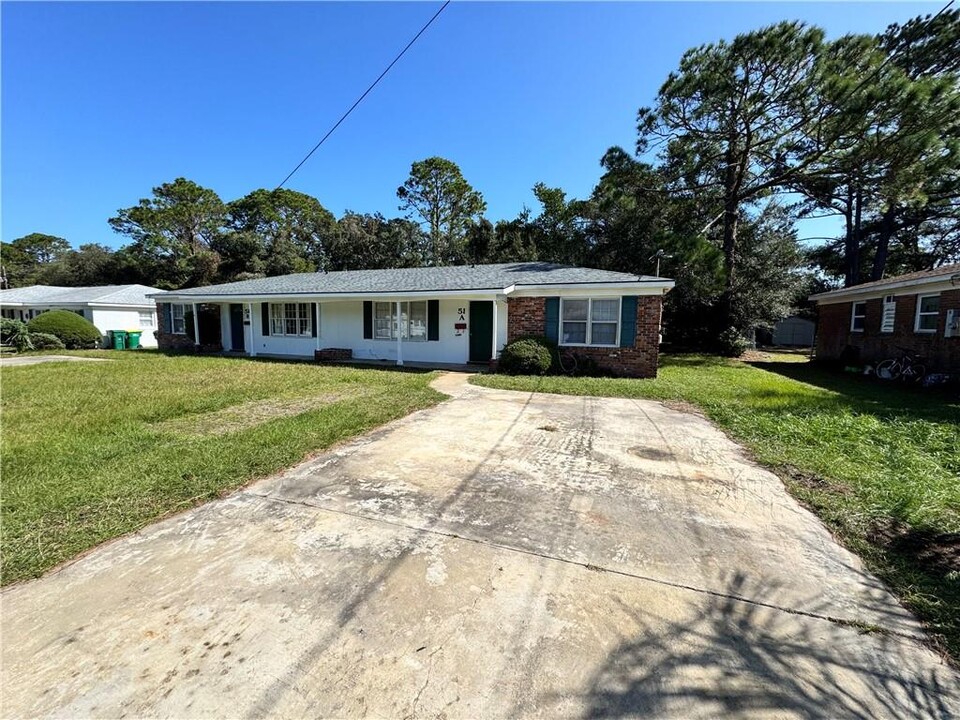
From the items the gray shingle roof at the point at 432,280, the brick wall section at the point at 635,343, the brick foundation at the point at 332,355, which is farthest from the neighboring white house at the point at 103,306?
the brick wall section at the point at 635,343

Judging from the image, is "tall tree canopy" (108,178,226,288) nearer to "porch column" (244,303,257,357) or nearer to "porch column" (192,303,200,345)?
"porch column" (192,303,200,345)

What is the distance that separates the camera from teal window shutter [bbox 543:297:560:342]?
12203 mm

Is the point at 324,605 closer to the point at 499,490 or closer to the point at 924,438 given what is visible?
the point at 499,490

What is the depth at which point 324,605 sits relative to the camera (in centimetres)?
235

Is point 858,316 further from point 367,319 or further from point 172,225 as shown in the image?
point 172,225

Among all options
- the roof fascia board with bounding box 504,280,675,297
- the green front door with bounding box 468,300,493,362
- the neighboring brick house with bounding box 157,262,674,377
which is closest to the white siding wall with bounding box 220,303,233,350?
the neighboring brick house with bounding box 157,262,674,377

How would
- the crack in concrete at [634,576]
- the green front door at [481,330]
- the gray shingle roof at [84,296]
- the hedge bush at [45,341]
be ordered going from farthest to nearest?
the gray shingle roof at [84,296], the hedge bush at [45,341], the green front door at [481,330], the crack in concrete at [634,576]

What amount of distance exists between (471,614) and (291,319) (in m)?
15.7

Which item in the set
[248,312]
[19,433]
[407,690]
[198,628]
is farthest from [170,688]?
[248,312]

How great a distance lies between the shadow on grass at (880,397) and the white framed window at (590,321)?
5.06 m

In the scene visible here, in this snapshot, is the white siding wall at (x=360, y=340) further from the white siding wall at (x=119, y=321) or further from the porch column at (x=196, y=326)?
the white siding wall at (x=119, y=321)

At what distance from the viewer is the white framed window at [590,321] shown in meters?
11.8

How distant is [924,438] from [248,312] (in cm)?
1882

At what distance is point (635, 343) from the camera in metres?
11.6
